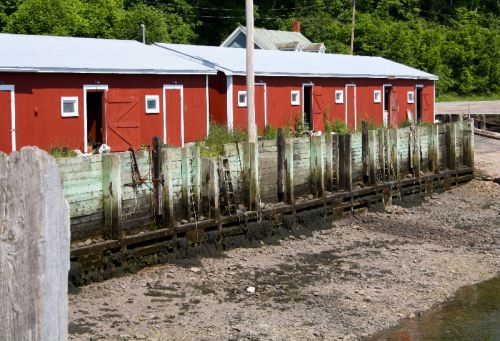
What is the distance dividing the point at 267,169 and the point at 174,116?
25.9ft

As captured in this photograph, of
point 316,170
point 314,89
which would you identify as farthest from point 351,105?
point 316,170

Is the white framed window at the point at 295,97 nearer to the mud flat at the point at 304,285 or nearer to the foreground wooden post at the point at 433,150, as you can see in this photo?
the foreground wooden post at the point at 433,150

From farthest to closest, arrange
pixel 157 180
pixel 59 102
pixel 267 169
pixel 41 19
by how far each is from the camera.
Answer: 1. pixel 41 19
2. pixel 59 102
3. pixel 267 169
4. pixel 157 180

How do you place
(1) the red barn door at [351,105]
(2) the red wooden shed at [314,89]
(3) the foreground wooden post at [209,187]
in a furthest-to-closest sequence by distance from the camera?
1. (1) the red barn door at [351,105]
2. (2) the red wooden shed at [314,89]
3. (3) the foreground wooden post at [209,187]

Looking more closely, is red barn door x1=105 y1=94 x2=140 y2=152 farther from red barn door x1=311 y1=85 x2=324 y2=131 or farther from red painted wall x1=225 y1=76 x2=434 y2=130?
red barn door x1=311 y1=85 x2=324 y2=131

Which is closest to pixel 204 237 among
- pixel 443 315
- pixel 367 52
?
pixel 443 315

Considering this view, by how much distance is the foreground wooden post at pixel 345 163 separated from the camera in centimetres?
1997

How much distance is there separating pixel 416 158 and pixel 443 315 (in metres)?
11.3

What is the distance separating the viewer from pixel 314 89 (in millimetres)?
30406

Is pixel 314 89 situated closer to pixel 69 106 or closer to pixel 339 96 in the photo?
pixel 339 96

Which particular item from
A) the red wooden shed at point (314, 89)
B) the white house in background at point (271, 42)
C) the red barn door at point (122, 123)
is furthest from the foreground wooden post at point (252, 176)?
the white house in background at point (271, 42)

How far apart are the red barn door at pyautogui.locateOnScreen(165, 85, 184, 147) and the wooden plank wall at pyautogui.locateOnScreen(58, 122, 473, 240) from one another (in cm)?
647

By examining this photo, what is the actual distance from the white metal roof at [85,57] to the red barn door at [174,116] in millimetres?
669

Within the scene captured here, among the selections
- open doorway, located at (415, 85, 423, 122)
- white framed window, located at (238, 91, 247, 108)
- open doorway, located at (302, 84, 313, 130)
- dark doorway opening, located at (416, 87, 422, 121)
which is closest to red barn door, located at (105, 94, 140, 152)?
white framed window, located at (238, 91, 247, 108)
